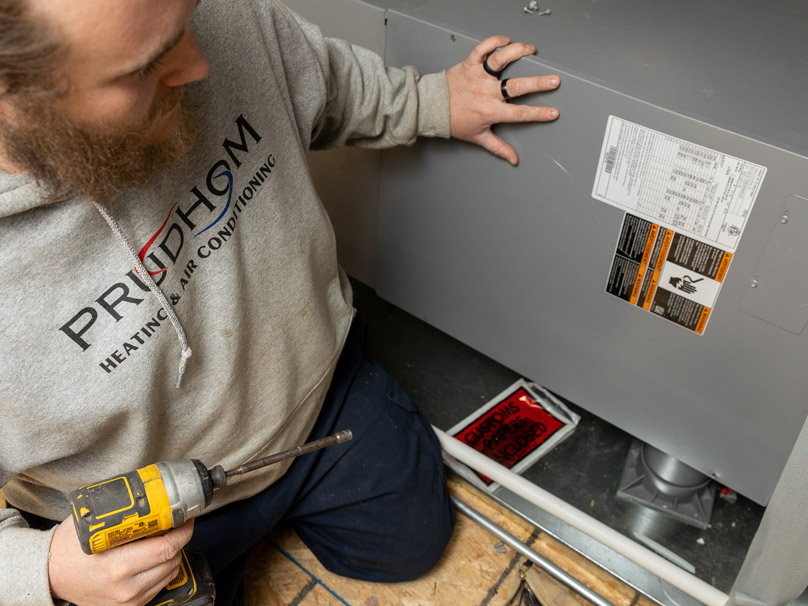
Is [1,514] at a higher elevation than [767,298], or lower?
lower

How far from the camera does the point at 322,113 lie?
0.99 metres

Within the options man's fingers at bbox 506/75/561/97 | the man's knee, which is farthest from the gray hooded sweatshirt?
the man's knee

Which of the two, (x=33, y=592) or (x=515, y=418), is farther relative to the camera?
(x=515, y=418)

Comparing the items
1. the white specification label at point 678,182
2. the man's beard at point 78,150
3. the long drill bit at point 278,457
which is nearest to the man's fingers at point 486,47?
the white specification label at point 678,182

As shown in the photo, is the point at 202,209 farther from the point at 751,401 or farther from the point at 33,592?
the point at 751,401

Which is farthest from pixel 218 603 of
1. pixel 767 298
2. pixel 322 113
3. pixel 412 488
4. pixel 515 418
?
pixel 767 298

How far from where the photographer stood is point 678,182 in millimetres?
820

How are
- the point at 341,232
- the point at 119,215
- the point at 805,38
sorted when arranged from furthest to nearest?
the point at 341,232 → the point at 805,38 → the point at 119,215

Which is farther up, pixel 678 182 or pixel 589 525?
pixel 678 182

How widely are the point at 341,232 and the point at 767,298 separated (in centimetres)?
74

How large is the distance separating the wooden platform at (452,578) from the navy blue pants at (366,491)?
0.03 meters

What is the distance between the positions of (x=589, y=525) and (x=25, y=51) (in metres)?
0.95

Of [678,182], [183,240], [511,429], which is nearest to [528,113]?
[678,182]

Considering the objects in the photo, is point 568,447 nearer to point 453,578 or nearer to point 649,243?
point 453,578
